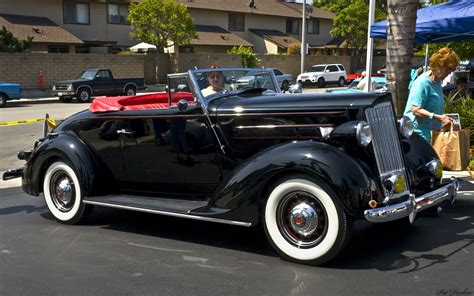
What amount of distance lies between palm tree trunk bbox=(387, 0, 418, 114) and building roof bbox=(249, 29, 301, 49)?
39.3 metres

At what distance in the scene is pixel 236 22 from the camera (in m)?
46.4

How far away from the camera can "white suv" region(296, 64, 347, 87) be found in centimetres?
3819

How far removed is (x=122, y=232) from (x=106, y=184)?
1.91ft

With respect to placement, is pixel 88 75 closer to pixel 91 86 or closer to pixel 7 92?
pixel 91 86

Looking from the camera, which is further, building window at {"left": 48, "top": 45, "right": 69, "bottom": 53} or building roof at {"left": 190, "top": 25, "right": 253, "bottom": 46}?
building roof at {"left": 190, "top": 25, "right": 253, "bottom": 46}

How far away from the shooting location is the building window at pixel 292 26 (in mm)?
51031

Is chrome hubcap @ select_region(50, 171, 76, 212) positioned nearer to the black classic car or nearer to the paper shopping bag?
the black classic car

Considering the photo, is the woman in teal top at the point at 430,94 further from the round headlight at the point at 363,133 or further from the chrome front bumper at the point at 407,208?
the round headlight at the point at 363,133

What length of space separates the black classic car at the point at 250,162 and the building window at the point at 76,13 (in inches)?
1275

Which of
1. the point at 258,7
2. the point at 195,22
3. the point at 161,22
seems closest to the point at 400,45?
the point at 161,22

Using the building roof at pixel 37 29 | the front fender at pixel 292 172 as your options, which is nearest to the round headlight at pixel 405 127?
the front fender at pixel 292 172

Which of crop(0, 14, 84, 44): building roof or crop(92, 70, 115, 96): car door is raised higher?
crop(0, 14, 84, 44): building roof

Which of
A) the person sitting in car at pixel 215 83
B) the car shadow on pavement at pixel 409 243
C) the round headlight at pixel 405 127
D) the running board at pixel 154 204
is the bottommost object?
the car shadow on pavement at pixel 409 243

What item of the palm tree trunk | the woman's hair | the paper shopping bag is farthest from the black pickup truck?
the woman's hair
